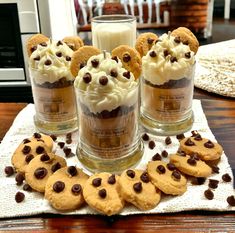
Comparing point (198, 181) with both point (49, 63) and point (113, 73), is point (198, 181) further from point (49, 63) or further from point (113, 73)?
point (49, 63)

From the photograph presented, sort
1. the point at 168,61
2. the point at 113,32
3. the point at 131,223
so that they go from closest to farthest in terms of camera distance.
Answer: the point at 131,223 → the point at 168,61 → the point at 113,32

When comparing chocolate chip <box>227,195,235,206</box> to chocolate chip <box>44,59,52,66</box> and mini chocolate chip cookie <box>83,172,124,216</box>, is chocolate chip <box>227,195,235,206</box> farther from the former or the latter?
chocolate chip <box>44,59,52,66</box>

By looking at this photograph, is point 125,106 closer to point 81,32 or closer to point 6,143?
point 6,143

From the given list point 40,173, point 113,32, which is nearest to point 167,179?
point 40,173

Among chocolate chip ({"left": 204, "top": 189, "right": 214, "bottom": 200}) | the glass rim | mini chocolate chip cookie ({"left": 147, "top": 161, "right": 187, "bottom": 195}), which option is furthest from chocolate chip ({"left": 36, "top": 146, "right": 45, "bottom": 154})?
the glass rim

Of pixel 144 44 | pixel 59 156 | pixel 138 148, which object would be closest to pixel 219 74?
pixel 144 44

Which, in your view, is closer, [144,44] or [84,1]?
[144,44]
